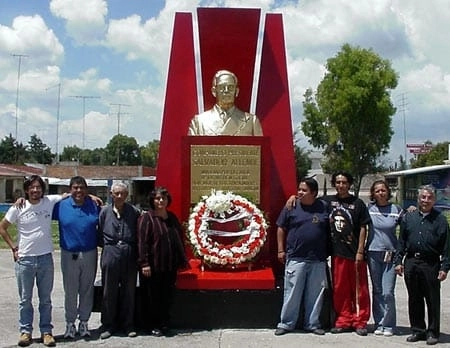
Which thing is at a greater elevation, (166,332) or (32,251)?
(32,251)

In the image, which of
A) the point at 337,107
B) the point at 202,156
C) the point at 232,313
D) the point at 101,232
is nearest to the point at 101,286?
the point at 101,232

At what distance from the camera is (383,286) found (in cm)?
642

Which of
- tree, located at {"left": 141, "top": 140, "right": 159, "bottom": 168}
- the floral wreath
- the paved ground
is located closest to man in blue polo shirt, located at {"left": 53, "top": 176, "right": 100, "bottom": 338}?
the paved ground

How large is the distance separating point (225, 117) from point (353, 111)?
16505 mm

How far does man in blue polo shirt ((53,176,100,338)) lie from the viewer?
6137 millimetres

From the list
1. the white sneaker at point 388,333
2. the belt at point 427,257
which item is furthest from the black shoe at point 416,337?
the belt at point 427,257

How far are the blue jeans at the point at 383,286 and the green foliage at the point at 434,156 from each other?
54029 millimetres

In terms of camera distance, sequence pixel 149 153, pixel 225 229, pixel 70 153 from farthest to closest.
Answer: pixel 70 153, pixel 149 153, pixel 225 229

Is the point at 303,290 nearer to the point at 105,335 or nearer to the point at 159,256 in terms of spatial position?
the point at 159,256

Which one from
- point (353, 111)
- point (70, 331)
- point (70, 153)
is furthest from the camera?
point (70, 153)

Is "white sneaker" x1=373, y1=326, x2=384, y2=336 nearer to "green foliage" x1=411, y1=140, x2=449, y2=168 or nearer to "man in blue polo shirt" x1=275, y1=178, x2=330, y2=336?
"man in blue polo shirt" x1=275, y1=178, x2=330, y2=336

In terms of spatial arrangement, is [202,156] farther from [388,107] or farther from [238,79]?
[388,107]

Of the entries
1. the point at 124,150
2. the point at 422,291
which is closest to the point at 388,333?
the point at 422,291

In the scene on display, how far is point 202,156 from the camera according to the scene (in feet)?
25.1
